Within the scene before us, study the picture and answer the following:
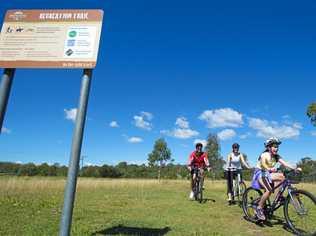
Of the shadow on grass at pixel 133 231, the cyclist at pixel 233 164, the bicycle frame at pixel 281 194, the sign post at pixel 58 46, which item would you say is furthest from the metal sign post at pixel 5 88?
the cyclist at pixel 233 164

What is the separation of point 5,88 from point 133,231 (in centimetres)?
352

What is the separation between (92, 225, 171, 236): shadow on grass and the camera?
6.87m

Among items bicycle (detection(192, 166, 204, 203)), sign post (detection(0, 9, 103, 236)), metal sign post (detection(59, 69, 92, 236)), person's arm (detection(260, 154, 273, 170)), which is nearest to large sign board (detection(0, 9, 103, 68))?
sign post (detection(0, 9, 103, 236))

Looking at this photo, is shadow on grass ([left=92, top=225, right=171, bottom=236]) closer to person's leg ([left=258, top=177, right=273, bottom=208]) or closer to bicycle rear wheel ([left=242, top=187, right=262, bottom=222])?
person's leg ([left=258, top=177, right=273, bottom=208])

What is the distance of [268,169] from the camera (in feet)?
26.1

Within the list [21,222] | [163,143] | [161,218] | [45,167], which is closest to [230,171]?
[161,218]

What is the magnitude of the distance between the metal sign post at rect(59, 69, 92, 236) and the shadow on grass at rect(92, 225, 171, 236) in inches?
70.2

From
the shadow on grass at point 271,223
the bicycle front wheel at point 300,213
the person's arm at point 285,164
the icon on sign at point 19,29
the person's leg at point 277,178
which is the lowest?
the shadow on grass at point 271,223

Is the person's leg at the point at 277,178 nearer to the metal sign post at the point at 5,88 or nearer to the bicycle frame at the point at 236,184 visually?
the bicycle frame at the point at 236,184

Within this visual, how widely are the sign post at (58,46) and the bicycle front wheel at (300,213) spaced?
4311 mm

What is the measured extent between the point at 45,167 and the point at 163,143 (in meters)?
39.6

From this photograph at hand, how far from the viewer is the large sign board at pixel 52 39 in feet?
17.9

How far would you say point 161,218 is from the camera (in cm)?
875

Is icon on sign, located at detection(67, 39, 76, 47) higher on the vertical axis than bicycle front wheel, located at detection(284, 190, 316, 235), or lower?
higher
